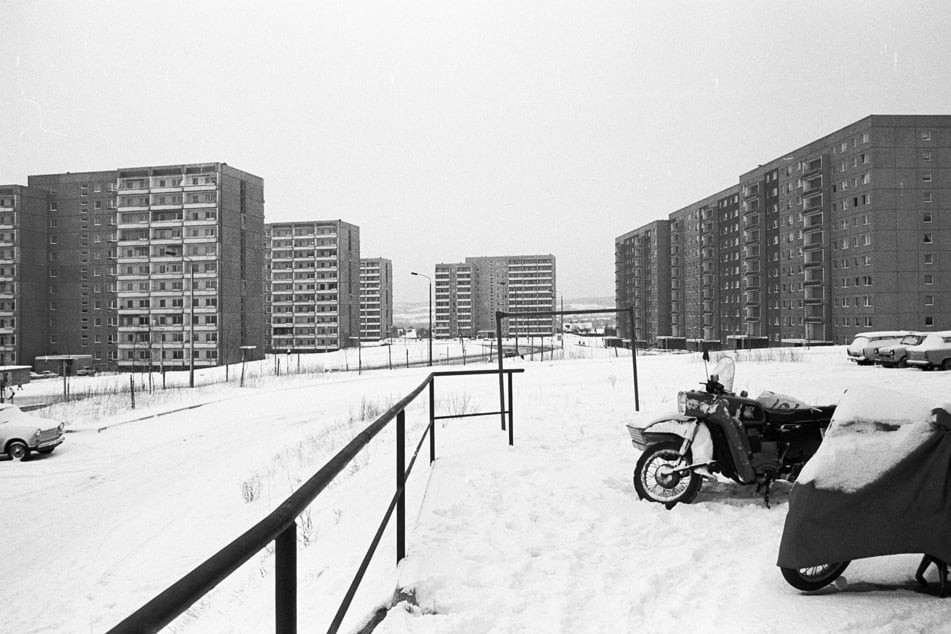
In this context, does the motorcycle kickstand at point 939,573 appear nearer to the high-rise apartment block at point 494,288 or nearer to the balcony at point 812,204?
the balcony at point 812,204

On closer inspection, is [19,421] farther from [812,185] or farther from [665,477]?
[812,185]

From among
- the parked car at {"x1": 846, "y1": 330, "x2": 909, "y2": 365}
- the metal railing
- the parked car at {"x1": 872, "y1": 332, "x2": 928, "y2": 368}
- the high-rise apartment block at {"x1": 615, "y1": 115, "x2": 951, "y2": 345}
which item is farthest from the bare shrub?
the high-rise apartment block at {"x1": 615, "y1": 115, "x2": 951, "y2": 345}

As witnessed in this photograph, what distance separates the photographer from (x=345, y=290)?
105500mm

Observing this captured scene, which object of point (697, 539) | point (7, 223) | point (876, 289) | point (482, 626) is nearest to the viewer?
point (482, 626)

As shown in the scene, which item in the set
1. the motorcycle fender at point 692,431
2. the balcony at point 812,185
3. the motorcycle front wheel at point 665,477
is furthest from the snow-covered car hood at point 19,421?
the balcony at point 812,185

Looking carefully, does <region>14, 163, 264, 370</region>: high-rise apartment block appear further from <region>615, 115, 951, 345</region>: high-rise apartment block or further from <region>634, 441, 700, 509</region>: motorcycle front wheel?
<region>634, 441, 700, 509</region>: motorcycle front wheel

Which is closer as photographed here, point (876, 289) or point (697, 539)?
point (697, 539)

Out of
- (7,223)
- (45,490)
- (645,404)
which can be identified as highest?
(7,223)

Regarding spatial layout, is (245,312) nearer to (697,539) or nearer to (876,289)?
(876,289)

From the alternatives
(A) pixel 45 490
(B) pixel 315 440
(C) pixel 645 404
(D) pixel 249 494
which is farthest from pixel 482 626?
(A) pixel 45 490

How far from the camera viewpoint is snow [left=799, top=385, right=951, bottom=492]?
3502 millimetres

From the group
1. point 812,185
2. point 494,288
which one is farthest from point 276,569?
point 494,288

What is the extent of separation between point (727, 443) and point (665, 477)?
0.71 m

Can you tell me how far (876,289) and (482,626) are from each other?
57.8 m
